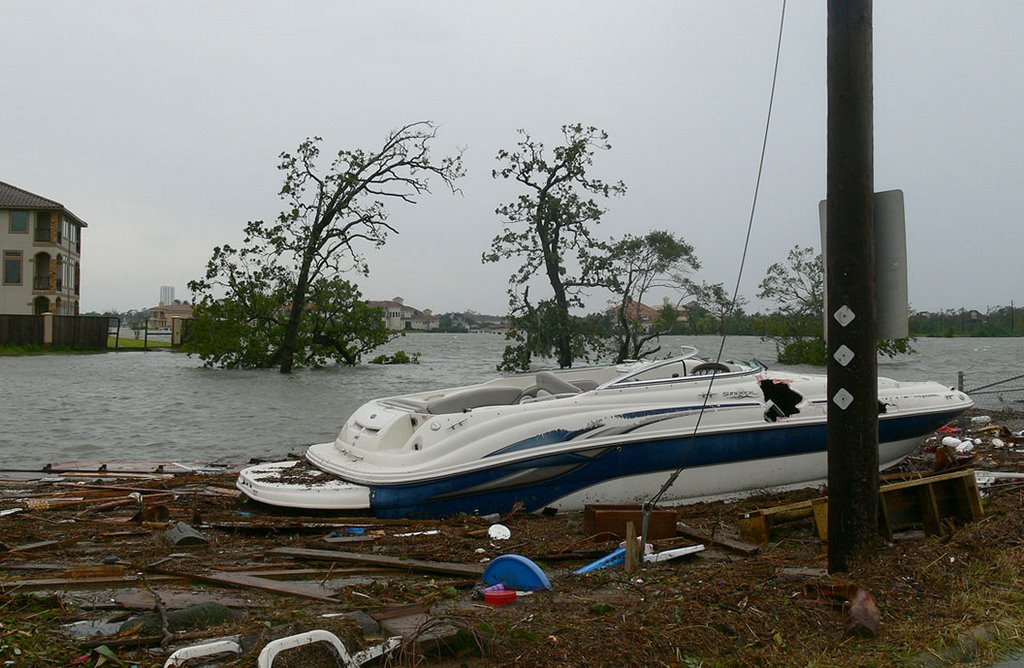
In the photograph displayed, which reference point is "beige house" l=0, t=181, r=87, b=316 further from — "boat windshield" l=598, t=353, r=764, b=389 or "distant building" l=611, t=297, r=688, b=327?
"boat windshield" l=598, t=353, r=764, b=389

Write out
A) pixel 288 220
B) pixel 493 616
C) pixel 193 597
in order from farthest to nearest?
pixel 288 220 < pixel 193 597 < pixel 493 616

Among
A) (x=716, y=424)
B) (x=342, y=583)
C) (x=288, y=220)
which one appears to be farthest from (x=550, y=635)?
(x=288, y=220)

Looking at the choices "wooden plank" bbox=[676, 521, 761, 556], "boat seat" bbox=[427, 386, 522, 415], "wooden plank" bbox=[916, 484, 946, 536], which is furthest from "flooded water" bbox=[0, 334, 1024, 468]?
"wooden plank" bbox=[916, 484, 946, 536]

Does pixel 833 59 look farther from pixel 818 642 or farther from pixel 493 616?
pixel 493 616

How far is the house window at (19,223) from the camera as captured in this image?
231 feet

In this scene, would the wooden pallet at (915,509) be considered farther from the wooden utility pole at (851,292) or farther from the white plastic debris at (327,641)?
the white plastic debris at (327,641)

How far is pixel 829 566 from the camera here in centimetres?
571

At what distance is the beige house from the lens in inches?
2771

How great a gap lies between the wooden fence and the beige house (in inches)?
457

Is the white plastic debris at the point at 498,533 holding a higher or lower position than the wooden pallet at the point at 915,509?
lower

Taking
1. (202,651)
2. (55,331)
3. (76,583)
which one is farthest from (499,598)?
(55,331)

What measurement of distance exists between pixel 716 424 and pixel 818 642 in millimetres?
4712

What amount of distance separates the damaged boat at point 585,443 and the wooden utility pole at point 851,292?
109 inches

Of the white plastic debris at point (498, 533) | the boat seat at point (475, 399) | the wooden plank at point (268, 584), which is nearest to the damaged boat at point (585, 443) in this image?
the boat seat at point (475, 399)
